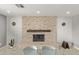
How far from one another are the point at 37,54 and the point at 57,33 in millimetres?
5165

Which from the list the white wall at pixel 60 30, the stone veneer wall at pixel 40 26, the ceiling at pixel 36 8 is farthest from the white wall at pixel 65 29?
the ceiling at pixel 36 8

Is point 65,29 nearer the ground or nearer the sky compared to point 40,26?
nearer the ground

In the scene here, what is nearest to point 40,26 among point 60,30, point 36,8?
point 60,30

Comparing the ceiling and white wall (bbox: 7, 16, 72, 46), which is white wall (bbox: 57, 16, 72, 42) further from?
the ceiling

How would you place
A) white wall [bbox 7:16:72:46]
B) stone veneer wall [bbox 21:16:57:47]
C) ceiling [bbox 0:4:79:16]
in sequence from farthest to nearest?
1. stone veneer wall [bbox 21:16:57:47]
2. white wall [bbox 7:16:72:46]
3. ceiling [bbox 0:4:79:16]

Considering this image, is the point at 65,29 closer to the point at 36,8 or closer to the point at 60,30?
the point at 60,30

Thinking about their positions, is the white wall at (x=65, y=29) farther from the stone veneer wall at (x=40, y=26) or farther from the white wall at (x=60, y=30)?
the stone veneer wall at (x=40, y=26)

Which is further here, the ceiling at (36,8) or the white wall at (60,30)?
the white wall at (60,30)

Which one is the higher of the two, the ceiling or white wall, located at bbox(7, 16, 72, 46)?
the ceiling

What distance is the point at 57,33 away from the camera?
673 cm

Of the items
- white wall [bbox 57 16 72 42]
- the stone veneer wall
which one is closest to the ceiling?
white wall [bbox 57 16 72 42]

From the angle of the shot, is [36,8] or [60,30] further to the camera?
[60,30]

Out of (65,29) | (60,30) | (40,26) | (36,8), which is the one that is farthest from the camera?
(40,26)

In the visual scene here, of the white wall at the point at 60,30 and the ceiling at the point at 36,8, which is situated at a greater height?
the ceiling at the point at 36,8
